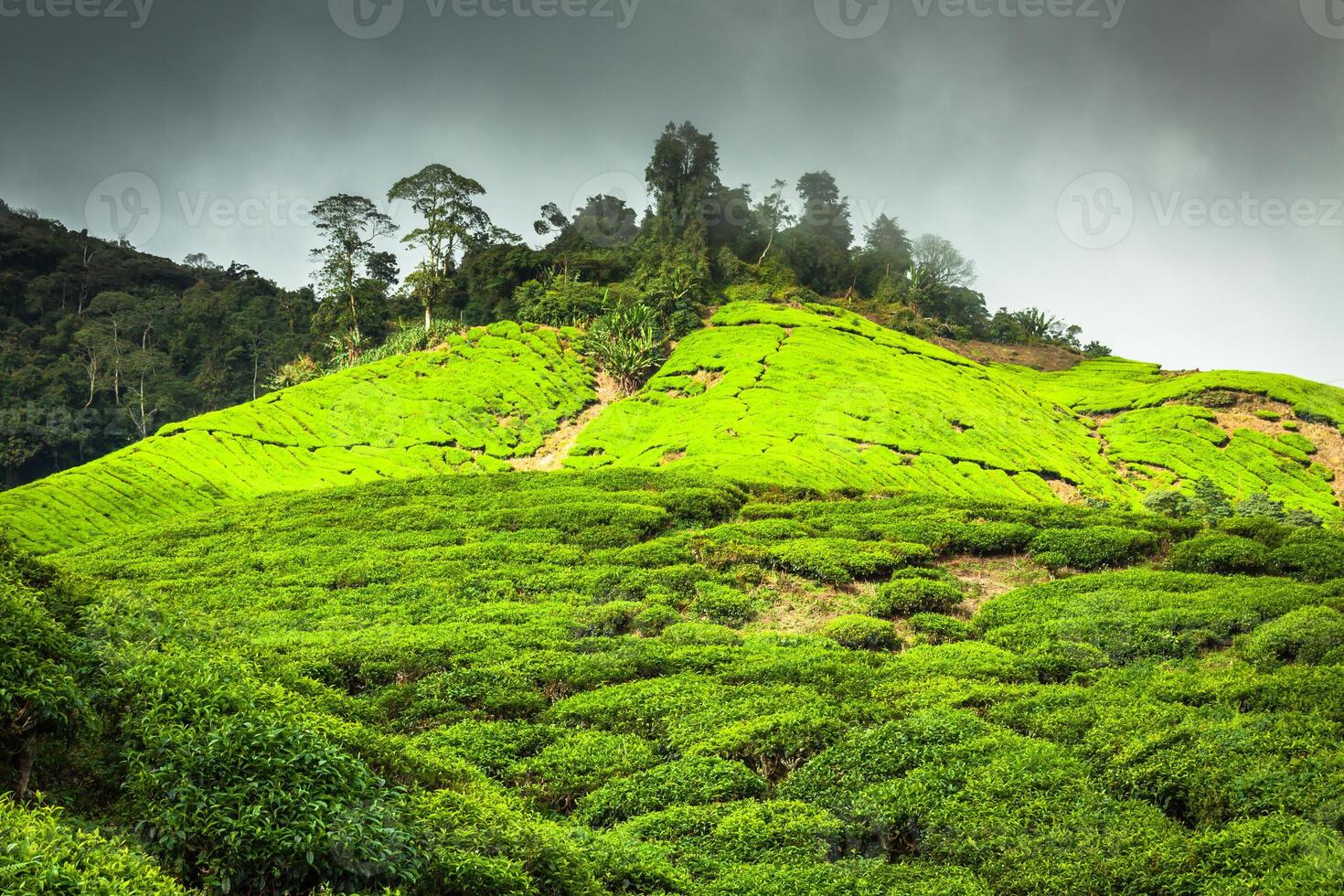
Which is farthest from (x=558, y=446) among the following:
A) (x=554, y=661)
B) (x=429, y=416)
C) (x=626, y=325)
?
(x=554, y=661)

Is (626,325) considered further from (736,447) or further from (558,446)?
(736,447)

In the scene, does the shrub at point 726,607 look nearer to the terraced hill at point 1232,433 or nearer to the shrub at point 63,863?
the shrub at point 63,863

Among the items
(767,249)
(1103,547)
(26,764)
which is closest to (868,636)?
(1103,547)

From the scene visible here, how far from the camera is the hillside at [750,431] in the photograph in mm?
36781

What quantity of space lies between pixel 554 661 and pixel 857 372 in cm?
3806

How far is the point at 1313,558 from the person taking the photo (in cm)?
1997

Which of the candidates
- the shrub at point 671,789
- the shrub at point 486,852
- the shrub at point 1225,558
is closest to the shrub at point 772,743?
the shrub at point 671,789

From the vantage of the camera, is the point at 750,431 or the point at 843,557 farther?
the point at 750,431

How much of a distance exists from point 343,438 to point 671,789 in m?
36.6

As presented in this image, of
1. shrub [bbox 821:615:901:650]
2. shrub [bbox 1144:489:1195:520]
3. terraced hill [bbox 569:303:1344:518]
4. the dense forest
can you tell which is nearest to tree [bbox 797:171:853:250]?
the dense forest

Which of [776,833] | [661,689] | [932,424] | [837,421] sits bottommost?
[776,833]

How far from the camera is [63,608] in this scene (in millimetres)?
10594

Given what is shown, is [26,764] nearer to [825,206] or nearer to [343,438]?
[343,438]

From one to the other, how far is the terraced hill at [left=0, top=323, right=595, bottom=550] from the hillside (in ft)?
0.36
